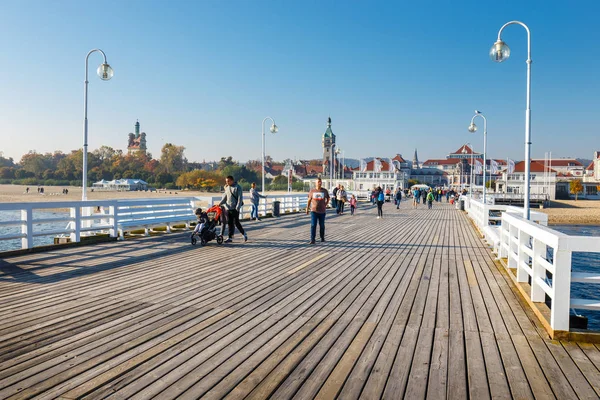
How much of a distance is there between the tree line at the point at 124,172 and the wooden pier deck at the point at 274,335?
106 meters

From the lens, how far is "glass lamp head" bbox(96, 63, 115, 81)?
1448cm

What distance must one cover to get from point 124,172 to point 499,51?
132 m

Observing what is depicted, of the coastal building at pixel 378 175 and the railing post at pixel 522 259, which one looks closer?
the railing post at pixel 522 259

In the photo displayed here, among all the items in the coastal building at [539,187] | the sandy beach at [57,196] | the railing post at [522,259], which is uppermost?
the coastal building at [539,187]

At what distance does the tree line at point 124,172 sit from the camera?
123 m

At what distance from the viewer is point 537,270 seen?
5.73 m

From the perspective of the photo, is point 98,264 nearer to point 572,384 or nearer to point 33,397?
point 33,397

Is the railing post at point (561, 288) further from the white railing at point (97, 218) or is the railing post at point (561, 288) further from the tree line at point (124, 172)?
the tree line at point (124, 172)

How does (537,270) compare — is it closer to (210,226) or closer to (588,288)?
(588,288)

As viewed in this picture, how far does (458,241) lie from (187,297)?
9.99m

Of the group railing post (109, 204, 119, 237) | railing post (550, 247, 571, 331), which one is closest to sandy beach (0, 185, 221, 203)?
railing post (109, 204, 119, 237)

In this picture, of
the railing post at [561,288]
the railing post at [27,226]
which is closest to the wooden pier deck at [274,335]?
the railing post at [561,288]

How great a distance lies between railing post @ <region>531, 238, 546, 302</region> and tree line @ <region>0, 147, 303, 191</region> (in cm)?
10809

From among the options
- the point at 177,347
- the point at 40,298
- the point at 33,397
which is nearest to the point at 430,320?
the point at 177,347
